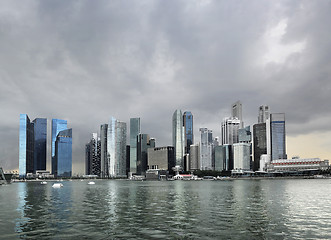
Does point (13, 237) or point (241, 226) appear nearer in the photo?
point (13, 237)

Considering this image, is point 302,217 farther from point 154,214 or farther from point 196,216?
point 154,214

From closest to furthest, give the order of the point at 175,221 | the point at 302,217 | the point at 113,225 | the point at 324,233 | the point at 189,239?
the point at 189,239 → the point at 324,233 → the point at 113,225 → the point at 175,221 → the point at 302,217

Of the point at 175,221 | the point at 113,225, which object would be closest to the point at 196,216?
the point at 175,221

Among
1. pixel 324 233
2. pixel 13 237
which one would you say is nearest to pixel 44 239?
pixel 13 237

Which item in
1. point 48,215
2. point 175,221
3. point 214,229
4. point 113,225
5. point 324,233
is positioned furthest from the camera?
point 48,215

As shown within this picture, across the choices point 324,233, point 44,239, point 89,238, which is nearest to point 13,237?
point 44,239

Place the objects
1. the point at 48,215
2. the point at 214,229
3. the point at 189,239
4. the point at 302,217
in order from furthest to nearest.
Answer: the point at 48,215 → the point at 302,217 → the point at 214,229 → the point at 189,239

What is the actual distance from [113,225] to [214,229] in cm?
1696

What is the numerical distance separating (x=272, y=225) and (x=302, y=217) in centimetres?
1267

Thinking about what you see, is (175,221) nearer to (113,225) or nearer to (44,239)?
(113,225)

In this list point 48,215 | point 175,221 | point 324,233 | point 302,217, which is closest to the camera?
point 324,233

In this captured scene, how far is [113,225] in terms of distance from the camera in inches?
2092

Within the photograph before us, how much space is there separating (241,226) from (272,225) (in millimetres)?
5352

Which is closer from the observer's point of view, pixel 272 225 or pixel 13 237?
pixel 13 237
